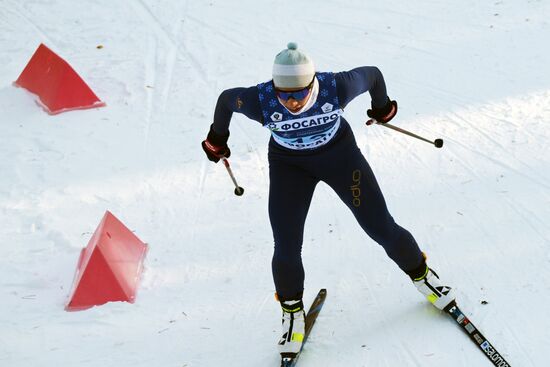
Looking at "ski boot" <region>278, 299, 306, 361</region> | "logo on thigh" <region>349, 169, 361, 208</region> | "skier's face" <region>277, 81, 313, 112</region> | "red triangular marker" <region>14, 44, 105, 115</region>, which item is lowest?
"red triangular marker" <region>14, 44, 105, 115</region>

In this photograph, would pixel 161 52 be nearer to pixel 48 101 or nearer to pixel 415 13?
pixel 48 101

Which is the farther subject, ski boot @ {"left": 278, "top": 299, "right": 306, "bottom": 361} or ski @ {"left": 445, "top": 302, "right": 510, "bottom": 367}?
ski boot @ {"left": 278, "top": 299, "right": 306, "bottom": 361}

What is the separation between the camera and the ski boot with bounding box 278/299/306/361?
3988 millimetres

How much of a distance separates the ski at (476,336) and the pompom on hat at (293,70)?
63.6 inches

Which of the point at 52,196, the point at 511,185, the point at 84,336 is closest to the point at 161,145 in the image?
the point at 52,196

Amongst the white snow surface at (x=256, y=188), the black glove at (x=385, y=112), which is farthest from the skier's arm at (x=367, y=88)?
the white snow surface at (x=256, y=188)

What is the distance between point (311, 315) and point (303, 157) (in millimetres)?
1105

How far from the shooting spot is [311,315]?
4.34 m

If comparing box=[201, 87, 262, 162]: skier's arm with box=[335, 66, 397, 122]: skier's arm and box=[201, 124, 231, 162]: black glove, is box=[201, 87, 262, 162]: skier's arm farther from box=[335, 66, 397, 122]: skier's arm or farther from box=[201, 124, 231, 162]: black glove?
box=[335, 66, 397, 122]: skier's arm

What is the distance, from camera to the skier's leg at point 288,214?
150 inches

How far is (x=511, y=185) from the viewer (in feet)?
17.3

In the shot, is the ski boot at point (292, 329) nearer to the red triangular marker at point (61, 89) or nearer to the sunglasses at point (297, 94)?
the sunglasses at point (297, 94)

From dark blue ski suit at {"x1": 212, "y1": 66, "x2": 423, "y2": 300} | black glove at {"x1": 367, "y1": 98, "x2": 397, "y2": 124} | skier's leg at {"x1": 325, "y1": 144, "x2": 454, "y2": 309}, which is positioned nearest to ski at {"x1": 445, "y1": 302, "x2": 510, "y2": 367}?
skier's leg at {"x1": 325, "y1": 144, "x2": 454, "y2": 309}

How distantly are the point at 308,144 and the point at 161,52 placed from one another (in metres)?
4.85
